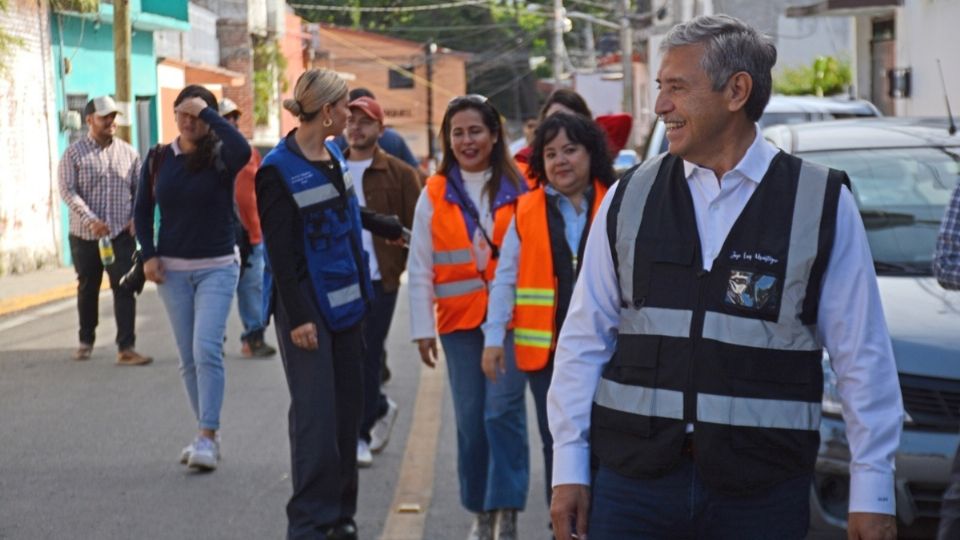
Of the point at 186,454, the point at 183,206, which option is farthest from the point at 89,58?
the point at 186,454

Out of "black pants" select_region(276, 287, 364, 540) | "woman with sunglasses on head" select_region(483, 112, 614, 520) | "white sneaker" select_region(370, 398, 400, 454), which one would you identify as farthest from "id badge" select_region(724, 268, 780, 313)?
"white sneaker" select_region(370, 398, 400, 454)

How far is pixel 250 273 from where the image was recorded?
1333 centimetres

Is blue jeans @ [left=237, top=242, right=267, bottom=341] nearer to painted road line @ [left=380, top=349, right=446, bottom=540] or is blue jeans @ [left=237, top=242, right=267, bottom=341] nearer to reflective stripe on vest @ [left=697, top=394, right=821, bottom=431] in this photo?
painted road line @ [left=380, top=349, right=446, bottom=540]

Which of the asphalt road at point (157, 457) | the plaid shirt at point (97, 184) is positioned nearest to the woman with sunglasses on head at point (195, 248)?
the asphalt road at point (157, 457)

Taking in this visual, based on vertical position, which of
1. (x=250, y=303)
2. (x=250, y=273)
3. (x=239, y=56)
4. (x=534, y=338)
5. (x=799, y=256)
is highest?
(x=239, y=56)

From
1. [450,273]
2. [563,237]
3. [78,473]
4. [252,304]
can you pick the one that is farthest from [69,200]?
[563,237]

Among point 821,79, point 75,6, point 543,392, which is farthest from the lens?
point 821,79

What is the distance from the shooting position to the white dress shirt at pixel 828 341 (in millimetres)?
3674

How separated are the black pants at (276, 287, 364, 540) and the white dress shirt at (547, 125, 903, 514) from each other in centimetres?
292

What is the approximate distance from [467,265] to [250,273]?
6.44 meters

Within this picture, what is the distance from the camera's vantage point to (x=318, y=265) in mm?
6664

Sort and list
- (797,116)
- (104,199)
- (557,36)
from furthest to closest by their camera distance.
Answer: (557,36) → (797,116) → (104,199)

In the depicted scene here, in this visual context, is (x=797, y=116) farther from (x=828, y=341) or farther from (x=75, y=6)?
(x=75, y=6)

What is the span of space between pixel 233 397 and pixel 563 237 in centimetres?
517
